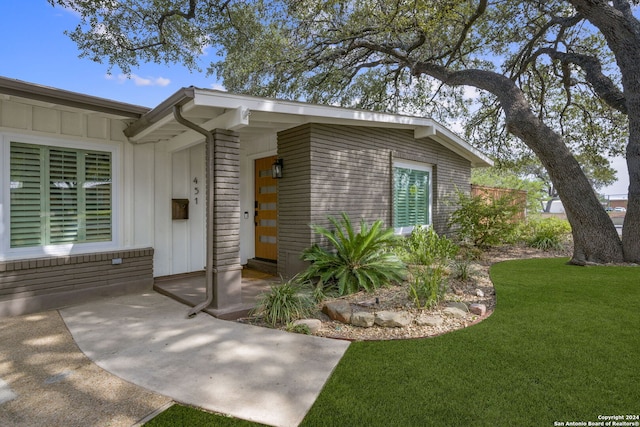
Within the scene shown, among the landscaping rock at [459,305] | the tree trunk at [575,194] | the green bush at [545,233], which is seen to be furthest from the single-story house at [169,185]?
the green bush at [545,233]

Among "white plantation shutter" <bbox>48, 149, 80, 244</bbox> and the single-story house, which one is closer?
the single-story house

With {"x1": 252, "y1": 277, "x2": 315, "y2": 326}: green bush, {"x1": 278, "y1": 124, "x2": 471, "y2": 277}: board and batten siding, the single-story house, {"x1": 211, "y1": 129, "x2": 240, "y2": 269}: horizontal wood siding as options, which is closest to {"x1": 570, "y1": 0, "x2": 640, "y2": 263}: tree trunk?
the single-story house

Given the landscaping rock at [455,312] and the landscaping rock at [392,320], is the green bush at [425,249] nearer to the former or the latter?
the landscaping rock at [455,312]

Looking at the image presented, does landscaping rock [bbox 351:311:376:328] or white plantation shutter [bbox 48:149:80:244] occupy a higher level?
white plantation shutter [bbox 48:149:80:244]

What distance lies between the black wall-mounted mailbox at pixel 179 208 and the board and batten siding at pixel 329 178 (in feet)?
5.04

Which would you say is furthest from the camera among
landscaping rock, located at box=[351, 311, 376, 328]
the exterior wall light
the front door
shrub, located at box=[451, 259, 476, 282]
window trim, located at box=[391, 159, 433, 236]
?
window trim, located at box=[391, 159, 433, 236]

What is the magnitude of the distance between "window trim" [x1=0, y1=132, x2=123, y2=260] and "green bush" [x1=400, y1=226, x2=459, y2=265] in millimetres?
4730

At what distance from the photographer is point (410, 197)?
7.89 m

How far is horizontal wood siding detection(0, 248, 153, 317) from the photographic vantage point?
410 centimetres

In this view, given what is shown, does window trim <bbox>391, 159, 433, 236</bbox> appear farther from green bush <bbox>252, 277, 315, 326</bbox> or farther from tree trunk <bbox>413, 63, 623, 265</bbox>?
green bush <bbox>252, 277, 315, 326</bbox>

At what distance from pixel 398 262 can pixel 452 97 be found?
9076mm

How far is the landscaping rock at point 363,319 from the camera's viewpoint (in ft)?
12.3

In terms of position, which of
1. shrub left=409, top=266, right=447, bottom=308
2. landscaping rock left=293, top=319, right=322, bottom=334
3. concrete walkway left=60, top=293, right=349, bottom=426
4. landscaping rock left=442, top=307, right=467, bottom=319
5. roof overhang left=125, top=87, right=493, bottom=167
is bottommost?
concrete walkway left=60, top=293, right=349, bottom=426

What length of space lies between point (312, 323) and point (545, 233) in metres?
8.53
